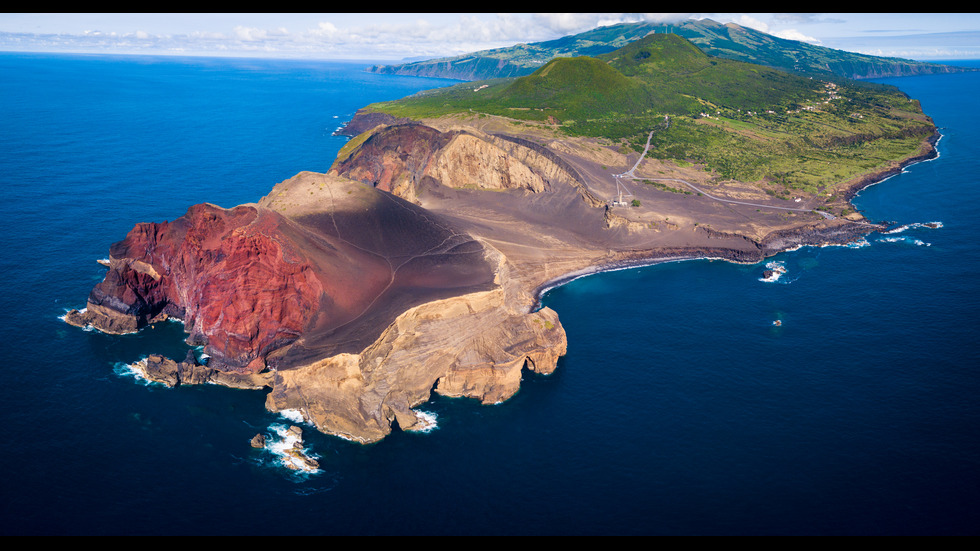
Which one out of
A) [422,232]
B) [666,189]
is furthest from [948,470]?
[666,189]

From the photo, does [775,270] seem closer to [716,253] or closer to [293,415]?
[716,253]

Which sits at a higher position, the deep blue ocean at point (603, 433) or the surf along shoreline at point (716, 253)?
the surf along shoreline at point (716, 253)

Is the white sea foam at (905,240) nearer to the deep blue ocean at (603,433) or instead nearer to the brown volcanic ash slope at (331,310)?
the deep blue ocean at (603,433)

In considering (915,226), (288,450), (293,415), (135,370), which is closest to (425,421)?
(288,450)

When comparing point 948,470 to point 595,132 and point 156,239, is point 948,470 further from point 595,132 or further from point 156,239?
point 595,132

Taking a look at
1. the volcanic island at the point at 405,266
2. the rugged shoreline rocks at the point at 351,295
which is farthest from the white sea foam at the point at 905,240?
the rugged shoreline rocks at the point at 351,295

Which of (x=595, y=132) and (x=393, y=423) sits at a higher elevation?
(x=595, y=132)

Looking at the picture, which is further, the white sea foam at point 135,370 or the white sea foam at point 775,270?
the white sea foam at point 775,270

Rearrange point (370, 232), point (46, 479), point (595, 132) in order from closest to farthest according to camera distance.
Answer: point (46, 479), point (370, 232), point (595, 132)

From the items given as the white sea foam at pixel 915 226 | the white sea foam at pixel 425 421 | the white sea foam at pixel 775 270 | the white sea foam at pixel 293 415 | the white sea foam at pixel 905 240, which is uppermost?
the white sea foam at pixel 915 226
